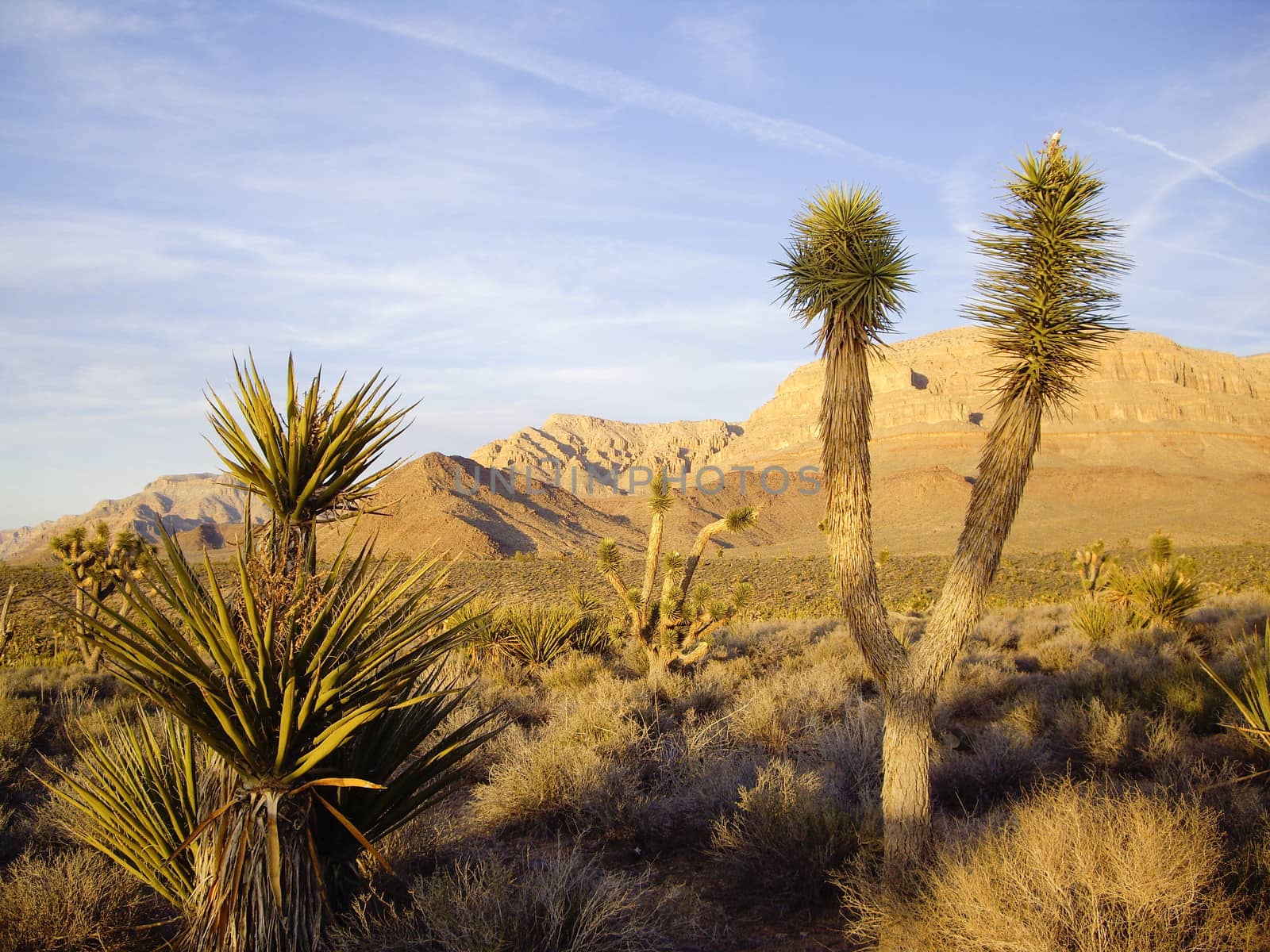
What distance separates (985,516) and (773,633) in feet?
35.6

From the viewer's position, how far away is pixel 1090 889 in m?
3.86

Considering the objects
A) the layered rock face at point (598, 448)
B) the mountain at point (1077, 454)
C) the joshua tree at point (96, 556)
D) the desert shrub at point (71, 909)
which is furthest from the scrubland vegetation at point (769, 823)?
the layered rock face at point (598, 448)

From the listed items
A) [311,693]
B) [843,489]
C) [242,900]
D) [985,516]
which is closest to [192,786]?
[242,900]

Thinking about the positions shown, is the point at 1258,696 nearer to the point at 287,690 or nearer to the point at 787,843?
the point at 787,843

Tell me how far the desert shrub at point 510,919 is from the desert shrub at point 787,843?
4.11 feet

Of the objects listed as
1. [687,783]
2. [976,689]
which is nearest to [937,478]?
[976,689]

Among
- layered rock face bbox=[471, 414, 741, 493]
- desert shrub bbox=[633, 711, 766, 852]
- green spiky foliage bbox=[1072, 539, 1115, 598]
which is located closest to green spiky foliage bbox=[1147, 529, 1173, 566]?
green spiky foliage bbox=[1072, 539, 1115, 598]

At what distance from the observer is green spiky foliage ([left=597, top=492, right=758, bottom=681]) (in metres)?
10.9

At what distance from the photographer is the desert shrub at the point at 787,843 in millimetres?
5219

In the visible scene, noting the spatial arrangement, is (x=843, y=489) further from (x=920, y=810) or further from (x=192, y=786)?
(x=192, y=786)

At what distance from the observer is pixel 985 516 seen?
4898mm

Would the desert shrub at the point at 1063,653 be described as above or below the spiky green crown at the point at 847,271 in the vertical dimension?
below

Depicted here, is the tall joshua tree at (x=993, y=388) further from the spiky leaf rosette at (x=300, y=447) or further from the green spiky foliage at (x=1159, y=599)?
the green spiky foliage at (x=1159, y=599)

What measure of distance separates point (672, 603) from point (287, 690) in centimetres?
837
